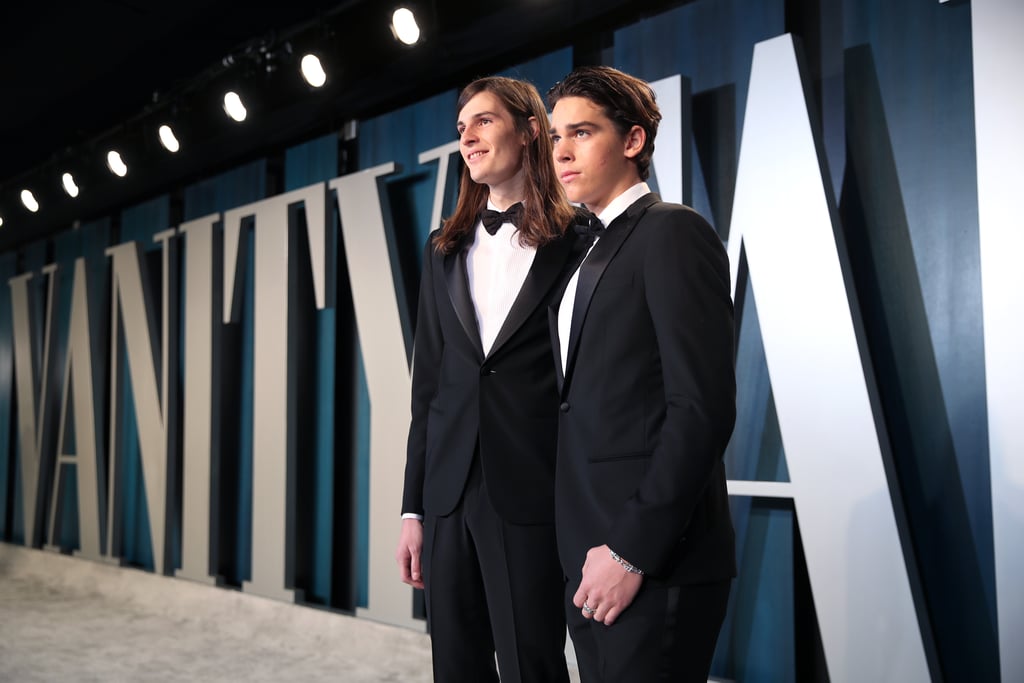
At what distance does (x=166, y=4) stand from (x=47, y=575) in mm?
3794

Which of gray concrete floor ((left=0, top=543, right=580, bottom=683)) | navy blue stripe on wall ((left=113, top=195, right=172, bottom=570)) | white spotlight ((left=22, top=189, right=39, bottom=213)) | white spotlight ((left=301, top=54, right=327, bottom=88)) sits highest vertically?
white spotlight ((left=301, top=54, right=327, bottom=88))

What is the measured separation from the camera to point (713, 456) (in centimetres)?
114

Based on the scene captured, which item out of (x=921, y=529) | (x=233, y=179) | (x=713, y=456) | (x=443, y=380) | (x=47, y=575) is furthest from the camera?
(x=47, y=575)

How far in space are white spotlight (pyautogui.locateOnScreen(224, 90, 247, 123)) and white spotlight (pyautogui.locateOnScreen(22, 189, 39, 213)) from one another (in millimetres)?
2425

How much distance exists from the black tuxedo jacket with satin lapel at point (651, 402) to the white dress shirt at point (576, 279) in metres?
0.02

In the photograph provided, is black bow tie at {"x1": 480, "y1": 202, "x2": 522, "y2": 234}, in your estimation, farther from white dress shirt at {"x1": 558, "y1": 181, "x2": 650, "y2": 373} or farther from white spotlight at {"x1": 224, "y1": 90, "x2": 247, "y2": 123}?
white spotlight at {"x1": 224, "y1": 90, "x2": 247, "y2": 123}

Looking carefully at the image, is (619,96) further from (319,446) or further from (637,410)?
(319,446)

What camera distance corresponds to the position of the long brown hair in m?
1.67

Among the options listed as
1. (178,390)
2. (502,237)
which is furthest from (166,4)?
(502,237)

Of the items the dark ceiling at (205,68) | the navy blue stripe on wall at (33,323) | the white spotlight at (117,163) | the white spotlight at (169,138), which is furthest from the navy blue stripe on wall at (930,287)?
the navy blue stripe on wall at (33,323)

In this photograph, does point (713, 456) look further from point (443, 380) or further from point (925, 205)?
point (925, 205)

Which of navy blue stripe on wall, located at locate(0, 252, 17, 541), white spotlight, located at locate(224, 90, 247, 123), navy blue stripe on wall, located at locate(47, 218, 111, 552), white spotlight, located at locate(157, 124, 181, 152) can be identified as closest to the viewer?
white spotlight, located at locate(224, 90, 247, 123)

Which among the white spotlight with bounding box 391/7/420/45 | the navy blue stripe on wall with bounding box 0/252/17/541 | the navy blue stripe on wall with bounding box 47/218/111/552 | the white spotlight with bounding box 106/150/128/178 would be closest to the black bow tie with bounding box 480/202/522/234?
the white spotlight with bounding box 391/7/420/45

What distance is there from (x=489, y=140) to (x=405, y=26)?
6.43 ft
